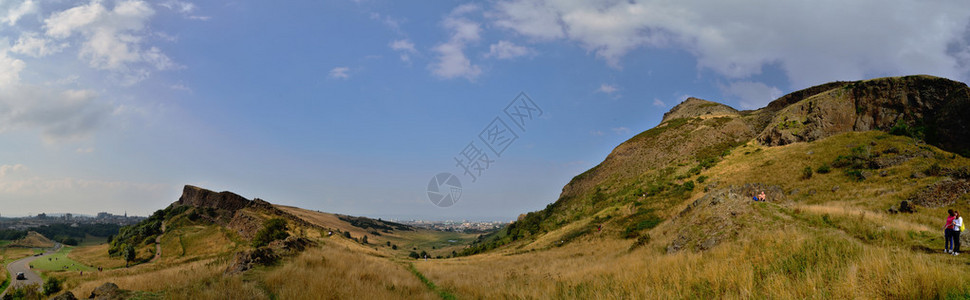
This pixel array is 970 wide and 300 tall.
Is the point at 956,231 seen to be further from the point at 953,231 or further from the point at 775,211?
the point at 775,211

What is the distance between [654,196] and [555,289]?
42.5 meters

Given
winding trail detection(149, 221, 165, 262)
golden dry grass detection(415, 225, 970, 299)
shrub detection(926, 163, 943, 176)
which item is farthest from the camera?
→ winding trail detection(149, 221, 165, 262)

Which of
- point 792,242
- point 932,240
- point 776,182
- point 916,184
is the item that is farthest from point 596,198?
point 792,242

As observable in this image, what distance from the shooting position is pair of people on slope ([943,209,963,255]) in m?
11.4

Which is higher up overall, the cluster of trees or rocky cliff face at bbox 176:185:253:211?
rocky cliff face at bbox 176:185:253:211

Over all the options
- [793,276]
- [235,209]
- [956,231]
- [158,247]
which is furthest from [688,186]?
[235,209]

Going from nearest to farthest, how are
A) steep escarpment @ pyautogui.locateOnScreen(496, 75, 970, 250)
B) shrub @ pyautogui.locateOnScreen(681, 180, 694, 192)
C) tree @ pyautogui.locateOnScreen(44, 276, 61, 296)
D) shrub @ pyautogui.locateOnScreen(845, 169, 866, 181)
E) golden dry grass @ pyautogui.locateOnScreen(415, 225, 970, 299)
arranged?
golden dry grass @ pyautogui.locateOnScreen(415, 225, 970, 299)
tree @ pyautogui.locateOnScreen(44, 276, 61, 296)
shrub @ pyautogui.locateOnScreen(845, 169, 866, 181)
steep escarpment @ pyautogui.locateOnScreen(496, 75, 970, 250)
shrub @ pyautogui.locateOnScreen(681, 180, 694, 192)

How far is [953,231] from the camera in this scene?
39.0ft

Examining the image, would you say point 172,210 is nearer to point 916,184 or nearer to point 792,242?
point 792,242

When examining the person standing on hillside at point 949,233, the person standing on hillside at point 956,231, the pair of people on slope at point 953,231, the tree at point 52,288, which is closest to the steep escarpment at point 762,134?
the person standing on hillside at point 949,233

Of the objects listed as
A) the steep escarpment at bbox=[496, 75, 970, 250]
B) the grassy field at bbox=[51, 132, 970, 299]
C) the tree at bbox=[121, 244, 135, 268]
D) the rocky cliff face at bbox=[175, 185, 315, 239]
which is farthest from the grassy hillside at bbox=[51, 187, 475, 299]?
the steep escarpment at bbox=[496, 75, 970, 250]

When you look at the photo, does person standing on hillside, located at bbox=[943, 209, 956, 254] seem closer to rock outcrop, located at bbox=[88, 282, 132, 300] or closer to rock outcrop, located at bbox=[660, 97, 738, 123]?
rock outcrop, located at bbox=[88, 282, 132, 300]

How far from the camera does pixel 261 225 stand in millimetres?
68000

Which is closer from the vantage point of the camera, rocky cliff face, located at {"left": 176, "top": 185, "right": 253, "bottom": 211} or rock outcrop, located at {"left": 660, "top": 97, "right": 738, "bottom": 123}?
rock outcrop, located at {"left": 660, "top": 97, "right": 738, "bottom": 123}
